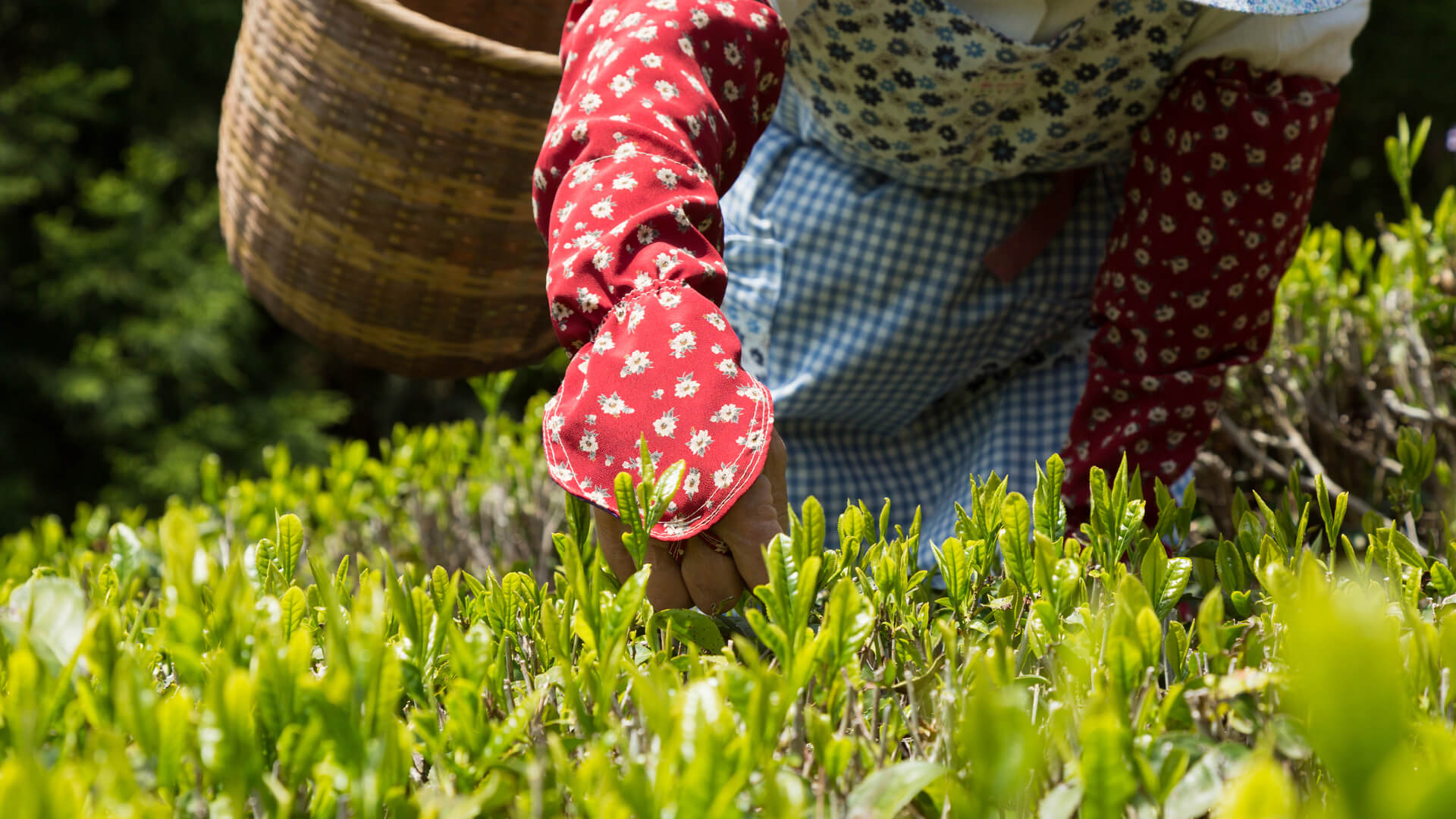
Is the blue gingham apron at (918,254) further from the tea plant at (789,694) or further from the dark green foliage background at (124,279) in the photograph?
the dark green foliage background at (124,279)

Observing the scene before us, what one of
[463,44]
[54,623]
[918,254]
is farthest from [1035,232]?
[54,623]

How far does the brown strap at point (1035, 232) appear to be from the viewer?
1.46m

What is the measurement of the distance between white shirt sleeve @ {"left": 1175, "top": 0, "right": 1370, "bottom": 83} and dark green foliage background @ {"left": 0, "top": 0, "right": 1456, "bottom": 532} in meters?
3.34

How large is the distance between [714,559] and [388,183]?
97 centimetres

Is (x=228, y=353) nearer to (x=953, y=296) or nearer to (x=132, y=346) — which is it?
(x=132, y=346)

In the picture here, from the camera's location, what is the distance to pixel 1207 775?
49 centimetres

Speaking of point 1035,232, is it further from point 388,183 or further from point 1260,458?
point 388,183

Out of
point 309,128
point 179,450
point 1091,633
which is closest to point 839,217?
point 309,128

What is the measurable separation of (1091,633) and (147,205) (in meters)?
3.98

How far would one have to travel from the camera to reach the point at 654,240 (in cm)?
86

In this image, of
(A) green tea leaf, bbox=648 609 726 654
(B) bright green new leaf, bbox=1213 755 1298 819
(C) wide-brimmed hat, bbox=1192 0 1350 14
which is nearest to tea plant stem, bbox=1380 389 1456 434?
(C) wide-brimmed hat, bbox=1192 0 1350 14

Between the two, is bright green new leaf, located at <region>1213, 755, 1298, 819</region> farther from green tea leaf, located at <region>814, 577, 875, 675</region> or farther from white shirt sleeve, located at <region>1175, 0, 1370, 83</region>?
white shirt sleeve, located at <region>1175, 0, 1370, 83</region>

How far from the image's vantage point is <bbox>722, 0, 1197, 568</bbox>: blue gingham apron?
1.25 meters

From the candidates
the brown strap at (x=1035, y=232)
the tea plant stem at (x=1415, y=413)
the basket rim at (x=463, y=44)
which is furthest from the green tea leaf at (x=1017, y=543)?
the tea plant stem at (x=1415, y=413)
